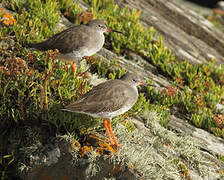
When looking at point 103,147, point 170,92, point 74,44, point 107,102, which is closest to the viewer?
point 107,102

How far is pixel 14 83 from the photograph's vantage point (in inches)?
240

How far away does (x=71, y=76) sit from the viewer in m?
6.80

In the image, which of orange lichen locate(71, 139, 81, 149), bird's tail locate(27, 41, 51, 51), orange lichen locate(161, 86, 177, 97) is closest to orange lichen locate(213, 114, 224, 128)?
orange lichen locate(161, 86, 177, 97)

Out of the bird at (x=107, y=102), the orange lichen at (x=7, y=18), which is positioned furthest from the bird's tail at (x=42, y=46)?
the bird at (x=107, y=102)

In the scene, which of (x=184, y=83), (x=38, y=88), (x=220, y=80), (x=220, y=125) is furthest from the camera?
(x=220, y=80)

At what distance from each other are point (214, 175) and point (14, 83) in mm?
5038

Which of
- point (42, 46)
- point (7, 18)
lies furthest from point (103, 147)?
point (7, 18)

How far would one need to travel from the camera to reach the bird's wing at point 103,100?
5031 mm

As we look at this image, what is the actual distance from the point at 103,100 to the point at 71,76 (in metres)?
1.94

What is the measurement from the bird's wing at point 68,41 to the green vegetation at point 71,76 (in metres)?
0.26

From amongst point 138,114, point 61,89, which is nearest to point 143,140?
point 138,114

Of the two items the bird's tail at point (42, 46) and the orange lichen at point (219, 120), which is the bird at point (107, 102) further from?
the orange lichen at point (219, 120)

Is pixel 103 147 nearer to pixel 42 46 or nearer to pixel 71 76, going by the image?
pixel 71 76

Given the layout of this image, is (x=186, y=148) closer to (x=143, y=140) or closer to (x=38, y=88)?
(x=143, y=140)
